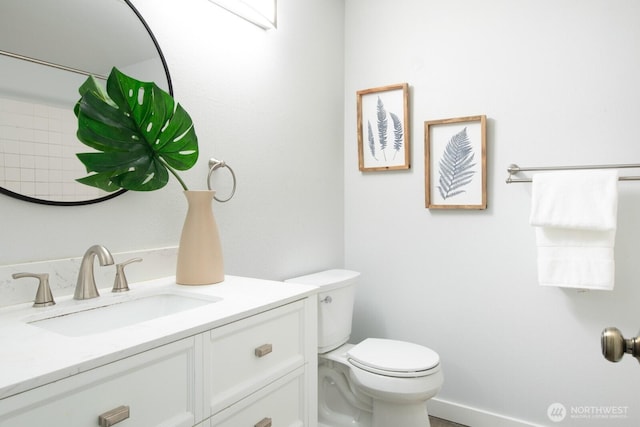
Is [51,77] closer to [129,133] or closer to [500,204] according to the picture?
[129,133]

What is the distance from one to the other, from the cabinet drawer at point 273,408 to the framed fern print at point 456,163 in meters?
1.21

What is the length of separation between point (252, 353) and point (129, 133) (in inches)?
27.0

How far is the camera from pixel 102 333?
82 centimetres

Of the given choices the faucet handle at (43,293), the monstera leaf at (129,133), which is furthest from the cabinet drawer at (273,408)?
the monstera leaf at (129,133)

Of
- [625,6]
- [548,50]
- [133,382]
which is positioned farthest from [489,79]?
[133,382]

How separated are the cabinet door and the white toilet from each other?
0.94 meters

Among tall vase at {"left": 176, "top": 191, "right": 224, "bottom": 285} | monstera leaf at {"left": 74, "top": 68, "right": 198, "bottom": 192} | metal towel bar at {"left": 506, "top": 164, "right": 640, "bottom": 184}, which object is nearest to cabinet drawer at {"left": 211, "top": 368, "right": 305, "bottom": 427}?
tall vase at {"left": 176, "top": 191, "right": 224, "bottom": 285}

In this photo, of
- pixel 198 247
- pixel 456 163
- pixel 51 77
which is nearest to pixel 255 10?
pixel 51 77

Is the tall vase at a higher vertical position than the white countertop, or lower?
higher

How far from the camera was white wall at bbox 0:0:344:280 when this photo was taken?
1.19m

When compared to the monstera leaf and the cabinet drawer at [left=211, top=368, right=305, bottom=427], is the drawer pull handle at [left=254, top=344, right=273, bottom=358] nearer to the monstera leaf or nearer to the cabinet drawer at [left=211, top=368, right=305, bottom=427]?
the cabinet drawer at [left=211, top=368, right=305, bottom=427]

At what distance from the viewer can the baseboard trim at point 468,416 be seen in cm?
189

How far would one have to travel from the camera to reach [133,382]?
757mm

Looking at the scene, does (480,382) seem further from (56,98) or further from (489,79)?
(56,98)
